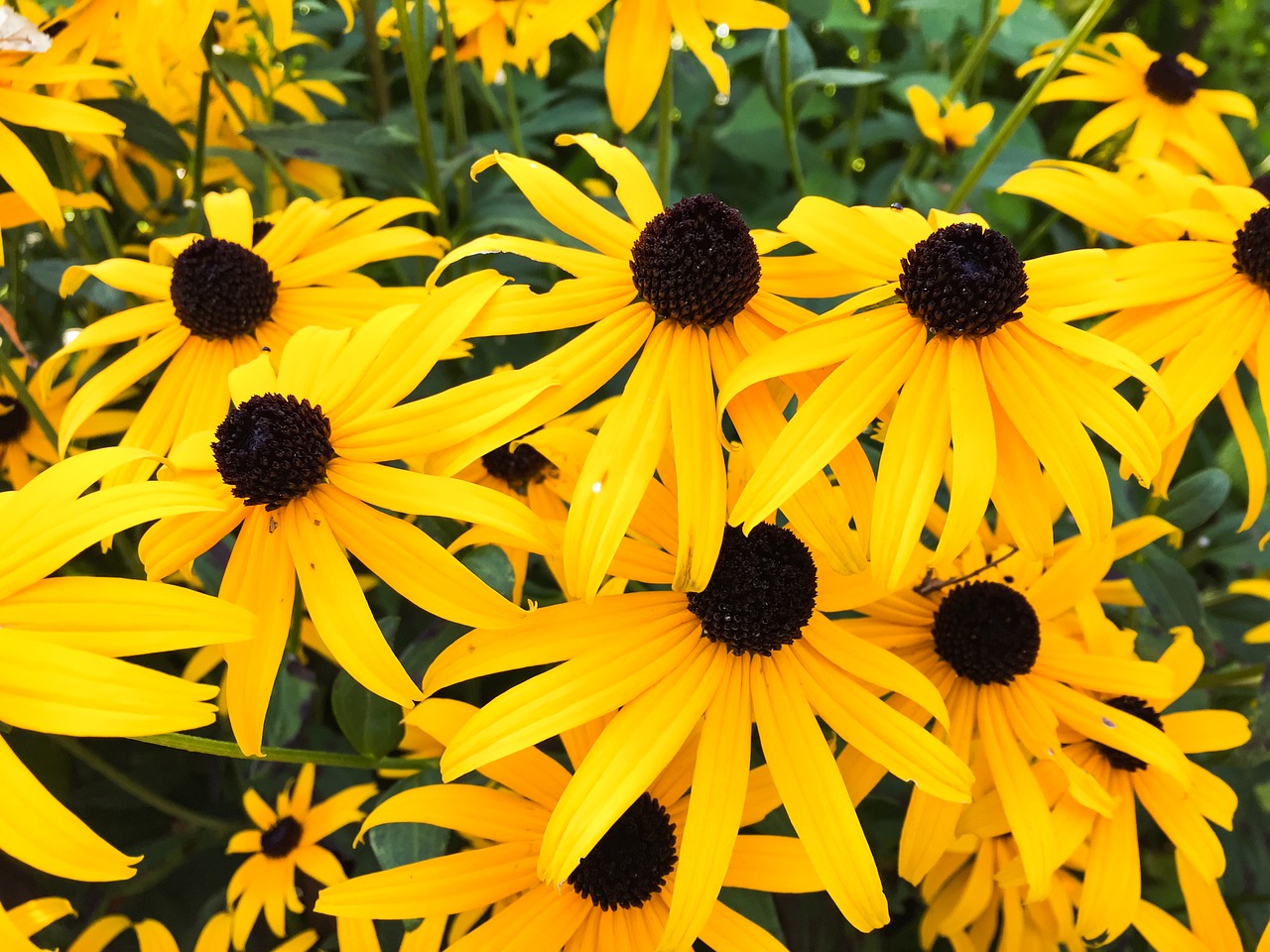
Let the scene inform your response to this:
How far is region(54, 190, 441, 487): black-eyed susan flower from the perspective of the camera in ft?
2.49

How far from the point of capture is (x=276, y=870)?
0.93 metres

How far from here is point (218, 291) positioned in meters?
0.77

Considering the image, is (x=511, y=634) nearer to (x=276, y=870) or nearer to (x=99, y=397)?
(x=99, y=397)

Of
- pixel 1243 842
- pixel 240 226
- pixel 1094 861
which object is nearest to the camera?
pixel 1094 861

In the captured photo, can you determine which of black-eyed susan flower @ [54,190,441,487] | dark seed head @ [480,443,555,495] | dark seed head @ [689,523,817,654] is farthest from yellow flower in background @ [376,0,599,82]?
dark seed head @ [689,523,817,654]

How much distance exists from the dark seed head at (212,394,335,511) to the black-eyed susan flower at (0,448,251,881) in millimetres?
49

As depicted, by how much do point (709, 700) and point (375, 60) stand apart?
1024mm

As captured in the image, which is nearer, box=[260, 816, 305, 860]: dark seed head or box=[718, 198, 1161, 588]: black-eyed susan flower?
box=[718, 198, 1161, 588]: black-eyed susan flower

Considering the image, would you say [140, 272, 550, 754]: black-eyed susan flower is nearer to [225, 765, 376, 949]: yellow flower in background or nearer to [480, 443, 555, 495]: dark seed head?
[480, 443, 555, 495]: dark seed head

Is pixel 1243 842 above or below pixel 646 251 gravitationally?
below

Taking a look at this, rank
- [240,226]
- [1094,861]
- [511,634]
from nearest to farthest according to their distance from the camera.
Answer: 1. [511,634]
2. [1094,861]
3. [240,226]

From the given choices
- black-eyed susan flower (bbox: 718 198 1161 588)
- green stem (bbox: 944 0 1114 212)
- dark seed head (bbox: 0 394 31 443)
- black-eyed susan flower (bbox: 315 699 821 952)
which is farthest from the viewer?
dark seed head (bbox: 0 394 31 443)

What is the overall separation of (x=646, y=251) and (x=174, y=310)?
1.46 feet

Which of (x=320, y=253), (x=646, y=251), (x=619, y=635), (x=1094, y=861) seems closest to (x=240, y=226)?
(x=320, y=253)
